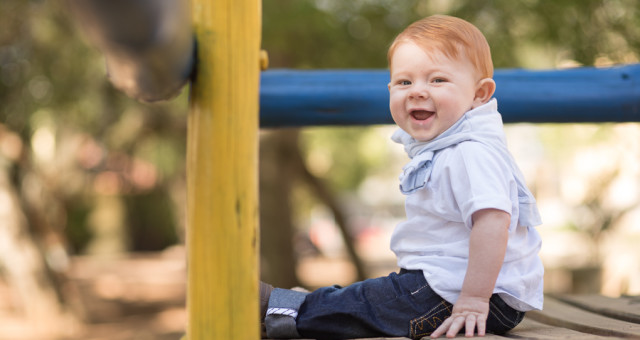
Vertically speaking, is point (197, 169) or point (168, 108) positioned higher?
point (168, 108)

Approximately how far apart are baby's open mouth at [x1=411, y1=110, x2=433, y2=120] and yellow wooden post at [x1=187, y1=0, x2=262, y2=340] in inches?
13.7

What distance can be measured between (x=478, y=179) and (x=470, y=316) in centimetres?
24

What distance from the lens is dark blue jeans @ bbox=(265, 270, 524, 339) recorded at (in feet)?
4.18

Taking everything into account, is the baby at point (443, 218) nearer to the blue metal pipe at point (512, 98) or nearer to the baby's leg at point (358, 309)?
the baby's leg at point (358, 309)

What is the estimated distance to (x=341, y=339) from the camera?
52.7 inches

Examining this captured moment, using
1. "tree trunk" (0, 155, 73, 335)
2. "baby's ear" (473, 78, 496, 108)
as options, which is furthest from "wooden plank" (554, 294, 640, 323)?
"tree trunk" (0, 155, 73, 335)

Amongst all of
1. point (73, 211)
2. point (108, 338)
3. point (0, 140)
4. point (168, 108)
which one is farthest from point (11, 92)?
point (73, 211)

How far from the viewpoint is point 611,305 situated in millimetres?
1715

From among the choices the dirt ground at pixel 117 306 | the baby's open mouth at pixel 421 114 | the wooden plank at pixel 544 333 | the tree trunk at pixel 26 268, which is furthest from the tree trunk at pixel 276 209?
the baby's open mouth at pixel 421 114

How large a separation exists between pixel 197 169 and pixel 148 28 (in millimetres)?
398

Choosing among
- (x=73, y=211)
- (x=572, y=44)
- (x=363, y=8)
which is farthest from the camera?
(x=73, y=211)

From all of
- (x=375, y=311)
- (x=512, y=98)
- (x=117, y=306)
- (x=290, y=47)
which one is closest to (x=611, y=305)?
(x=512, y=98)

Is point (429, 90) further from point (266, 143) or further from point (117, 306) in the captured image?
point (117, 306)

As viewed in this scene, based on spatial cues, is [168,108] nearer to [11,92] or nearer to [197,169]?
[11,92]
